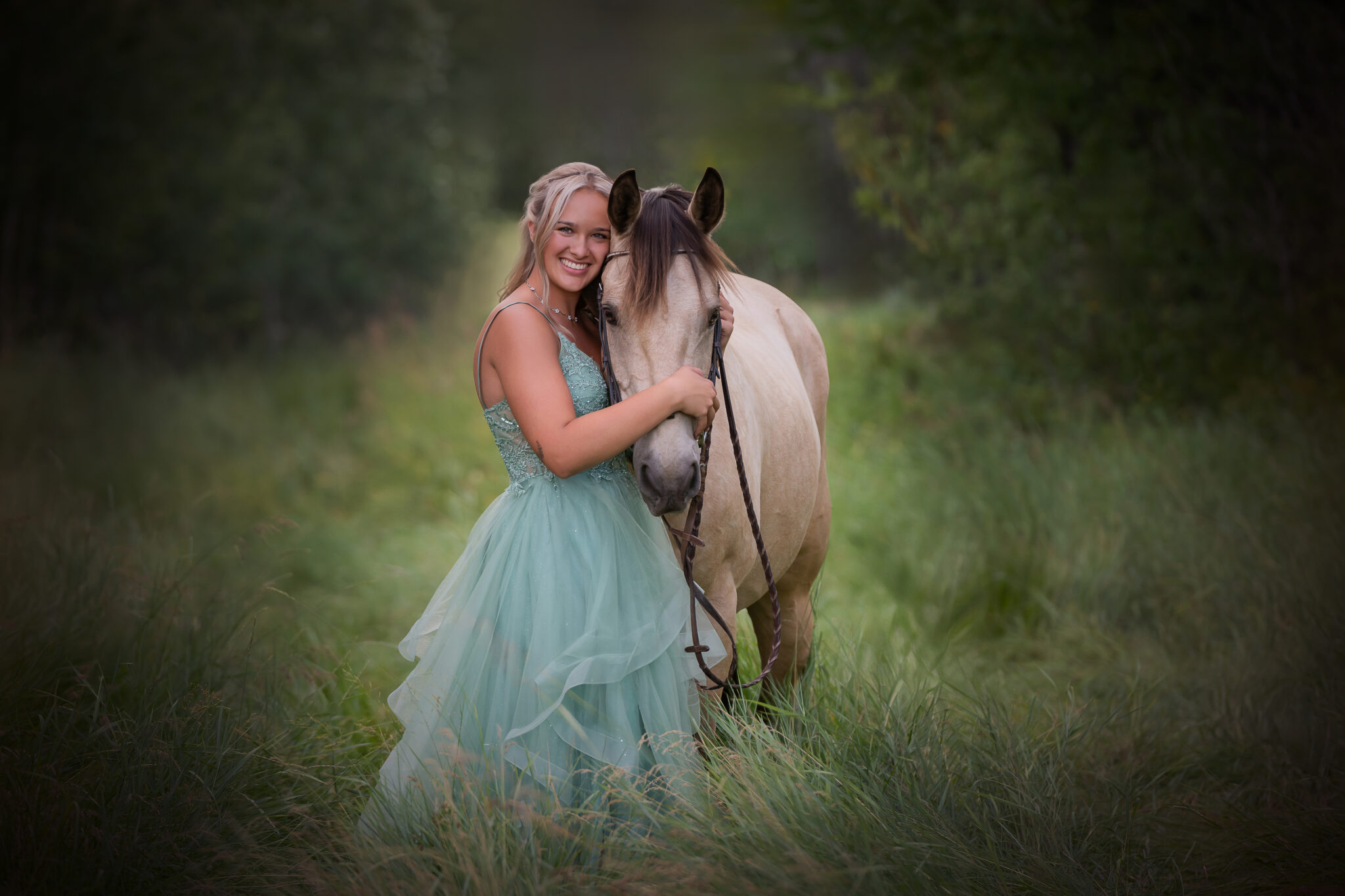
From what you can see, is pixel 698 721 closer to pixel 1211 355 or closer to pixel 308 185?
pixel 1211 355

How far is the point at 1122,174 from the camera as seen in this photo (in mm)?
6508

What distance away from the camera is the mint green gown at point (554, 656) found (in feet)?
7.39

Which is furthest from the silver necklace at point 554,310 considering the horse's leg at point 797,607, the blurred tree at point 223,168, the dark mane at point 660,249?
the blurred tree at point 223,168

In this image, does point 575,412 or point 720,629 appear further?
point 720,629

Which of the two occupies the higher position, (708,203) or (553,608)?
(708,203)

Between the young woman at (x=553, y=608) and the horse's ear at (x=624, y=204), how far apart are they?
16 centimetres

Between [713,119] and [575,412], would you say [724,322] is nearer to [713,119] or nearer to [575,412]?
[575,412]

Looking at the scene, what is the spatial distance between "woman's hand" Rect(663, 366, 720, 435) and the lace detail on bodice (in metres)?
0.35

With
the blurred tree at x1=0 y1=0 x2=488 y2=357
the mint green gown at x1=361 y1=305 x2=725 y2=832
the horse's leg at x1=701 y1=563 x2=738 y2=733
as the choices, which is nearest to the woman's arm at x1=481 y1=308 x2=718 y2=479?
the mint green gown at x1=361 y1=305 x2=725 y2=832

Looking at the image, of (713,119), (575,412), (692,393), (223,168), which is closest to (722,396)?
(575,412)

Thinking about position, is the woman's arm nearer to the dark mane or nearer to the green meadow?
the dark mane

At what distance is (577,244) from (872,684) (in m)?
1.75

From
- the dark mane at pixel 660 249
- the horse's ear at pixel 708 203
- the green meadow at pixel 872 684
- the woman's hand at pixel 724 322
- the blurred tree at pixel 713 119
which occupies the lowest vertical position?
the green meadow at pixel 872 684

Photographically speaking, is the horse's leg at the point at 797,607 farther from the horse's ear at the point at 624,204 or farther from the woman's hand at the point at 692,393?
the horse's ear at the point at 624,204
